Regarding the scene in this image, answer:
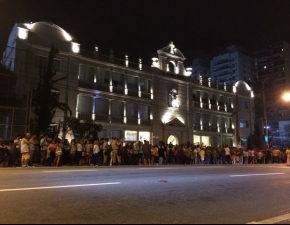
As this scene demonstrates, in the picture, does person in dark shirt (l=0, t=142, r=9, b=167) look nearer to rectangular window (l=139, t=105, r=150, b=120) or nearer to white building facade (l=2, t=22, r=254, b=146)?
white building facade (l=2, t=22, r=254, b=146)

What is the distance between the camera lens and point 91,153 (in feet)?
63.8

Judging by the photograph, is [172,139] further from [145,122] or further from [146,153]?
[146,153]

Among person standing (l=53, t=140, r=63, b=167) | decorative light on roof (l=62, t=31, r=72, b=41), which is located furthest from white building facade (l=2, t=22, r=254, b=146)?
person standing (l=53, t=140, r=63, b=167)

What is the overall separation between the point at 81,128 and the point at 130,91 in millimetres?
12102

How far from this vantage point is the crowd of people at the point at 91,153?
56.3 ft

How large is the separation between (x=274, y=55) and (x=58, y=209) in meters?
99.6

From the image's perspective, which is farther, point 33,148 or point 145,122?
point 145,122

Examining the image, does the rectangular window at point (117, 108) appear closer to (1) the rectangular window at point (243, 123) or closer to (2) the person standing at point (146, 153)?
(2) the person standing at point (146, 153)

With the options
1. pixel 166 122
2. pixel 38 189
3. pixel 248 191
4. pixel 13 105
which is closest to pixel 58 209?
pixel 38 189

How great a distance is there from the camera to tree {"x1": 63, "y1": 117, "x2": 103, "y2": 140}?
2616 cm

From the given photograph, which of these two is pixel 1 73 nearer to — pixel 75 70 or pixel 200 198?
pixel 75 70

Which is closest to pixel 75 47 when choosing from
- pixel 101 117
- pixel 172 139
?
pixel 101 117

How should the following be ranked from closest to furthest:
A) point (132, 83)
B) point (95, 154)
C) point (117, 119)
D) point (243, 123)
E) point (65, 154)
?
point (65, 154) → point (95, 154) → point (117, 119) → point (132, 83) → point (243, 123)

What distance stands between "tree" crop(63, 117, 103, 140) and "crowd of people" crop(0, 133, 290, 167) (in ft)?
17.2
